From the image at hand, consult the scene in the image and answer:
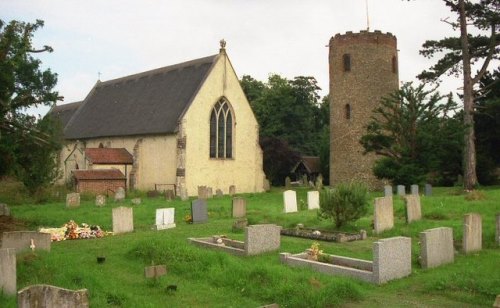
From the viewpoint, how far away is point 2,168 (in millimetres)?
16906

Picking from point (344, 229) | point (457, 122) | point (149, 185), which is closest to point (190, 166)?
point (149, 185)

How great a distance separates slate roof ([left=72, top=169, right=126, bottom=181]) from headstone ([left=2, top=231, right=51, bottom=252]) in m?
19.8

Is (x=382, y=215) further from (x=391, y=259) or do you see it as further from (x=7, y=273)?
(x=7, y=273)

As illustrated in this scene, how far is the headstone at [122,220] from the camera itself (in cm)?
1538

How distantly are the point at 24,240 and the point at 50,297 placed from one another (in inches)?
238

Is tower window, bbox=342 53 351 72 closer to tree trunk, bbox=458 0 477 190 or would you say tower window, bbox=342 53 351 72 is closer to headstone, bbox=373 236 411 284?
tree trunk, bbox=458 0 477 190

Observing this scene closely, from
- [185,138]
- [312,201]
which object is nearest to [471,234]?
[312,201]

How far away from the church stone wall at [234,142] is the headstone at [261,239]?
65.2 ft

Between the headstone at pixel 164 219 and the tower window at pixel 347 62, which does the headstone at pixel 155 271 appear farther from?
the tower window at pixel 347 62

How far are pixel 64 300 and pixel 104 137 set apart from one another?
33.3 meters

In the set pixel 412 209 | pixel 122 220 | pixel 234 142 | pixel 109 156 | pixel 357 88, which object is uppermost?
pixel 357 88

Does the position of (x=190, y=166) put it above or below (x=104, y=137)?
below

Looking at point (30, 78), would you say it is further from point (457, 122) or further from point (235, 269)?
point (457, 122)

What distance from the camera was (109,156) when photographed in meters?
34.1
